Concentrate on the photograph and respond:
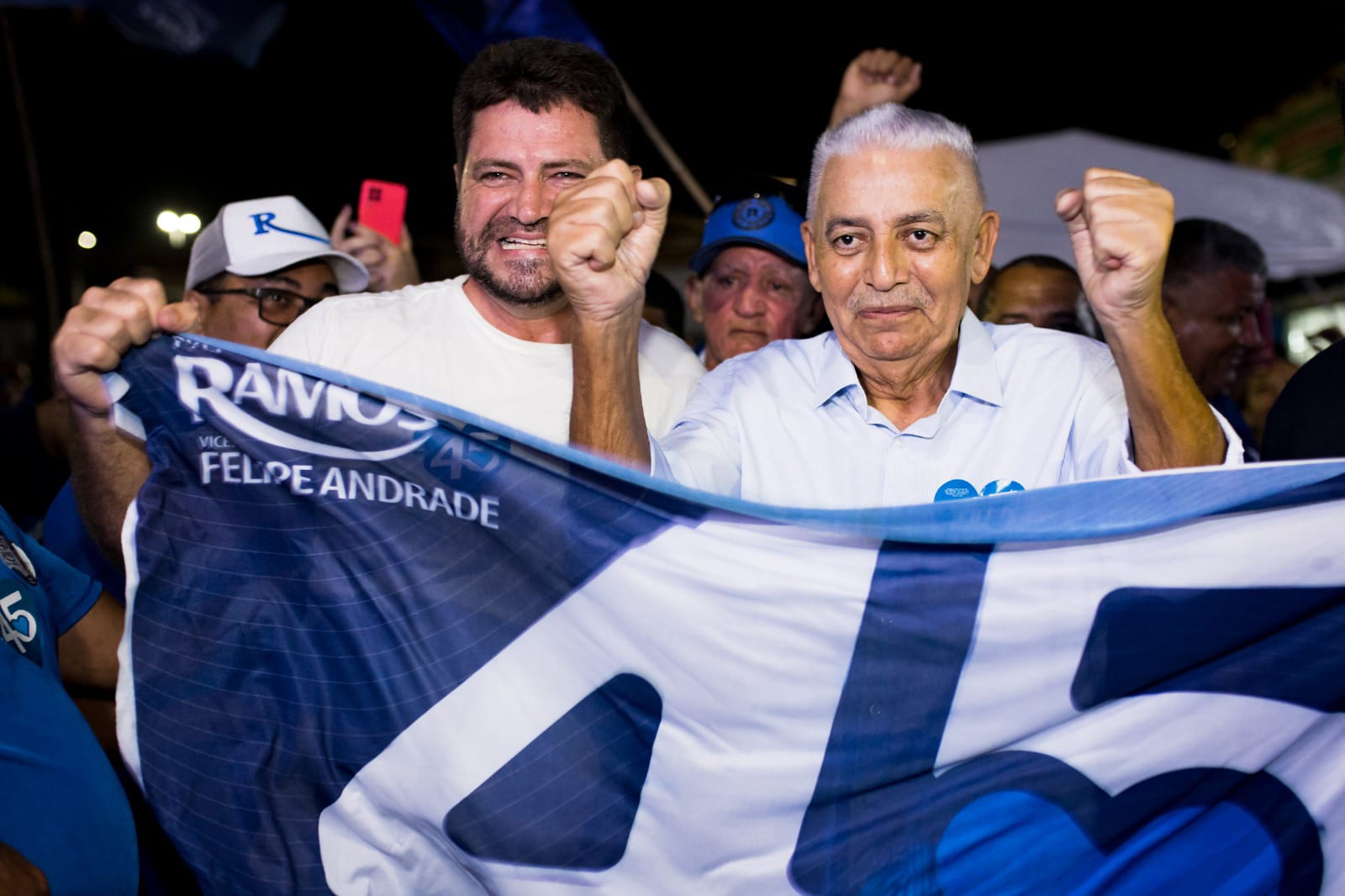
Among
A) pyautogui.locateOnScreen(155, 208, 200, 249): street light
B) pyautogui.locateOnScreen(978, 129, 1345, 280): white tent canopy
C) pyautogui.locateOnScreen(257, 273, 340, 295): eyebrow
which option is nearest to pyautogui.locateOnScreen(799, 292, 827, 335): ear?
pyautogui.locateOnScreen(257, 273, 340, 295): eyebrow

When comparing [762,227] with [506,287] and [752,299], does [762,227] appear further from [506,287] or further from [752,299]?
A: [506,287]

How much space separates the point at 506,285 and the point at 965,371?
0.97 metres

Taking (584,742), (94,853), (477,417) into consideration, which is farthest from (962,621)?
Result: (94,853)

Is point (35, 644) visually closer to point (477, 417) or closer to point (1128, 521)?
point (477, 417)

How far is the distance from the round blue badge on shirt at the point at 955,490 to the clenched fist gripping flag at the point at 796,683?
46 centimetres

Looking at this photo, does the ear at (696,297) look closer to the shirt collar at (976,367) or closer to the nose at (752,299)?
the nose at (752,299)

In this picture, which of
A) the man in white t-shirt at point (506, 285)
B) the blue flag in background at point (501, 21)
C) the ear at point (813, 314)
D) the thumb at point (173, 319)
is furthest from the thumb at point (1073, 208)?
the blue flag in background at point (501, 21)

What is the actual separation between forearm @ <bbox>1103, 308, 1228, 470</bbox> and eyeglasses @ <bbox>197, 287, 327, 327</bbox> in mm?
2440

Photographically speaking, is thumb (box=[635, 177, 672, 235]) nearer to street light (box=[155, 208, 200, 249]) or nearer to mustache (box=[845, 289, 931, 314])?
mustache (box=[845, 289, 931, 314])

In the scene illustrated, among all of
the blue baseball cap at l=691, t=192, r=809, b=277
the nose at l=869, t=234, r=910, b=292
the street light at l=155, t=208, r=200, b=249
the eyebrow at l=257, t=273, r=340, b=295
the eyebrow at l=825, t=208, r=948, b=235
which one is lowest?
the nose at l=869, t=234, r=910, b=292

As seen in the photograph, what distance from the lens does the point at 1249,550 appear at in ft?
5.48

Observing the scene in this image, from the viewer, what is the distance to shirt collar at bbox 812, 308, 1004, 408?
2.22 m

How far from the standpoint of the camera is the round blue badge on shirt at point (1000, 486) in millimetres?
2129

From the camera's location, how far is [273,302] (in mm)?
3479
